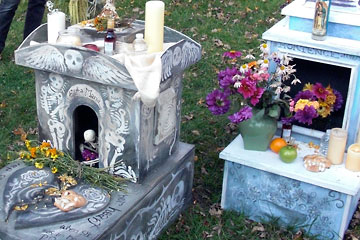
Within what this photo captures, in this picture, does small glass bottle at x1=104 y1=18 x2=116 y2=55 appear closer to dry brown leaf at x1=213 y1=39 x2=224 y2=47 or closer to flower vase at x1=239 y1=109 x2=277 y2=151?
flower vase at x1=239 y1=109 x2=277 y2=151


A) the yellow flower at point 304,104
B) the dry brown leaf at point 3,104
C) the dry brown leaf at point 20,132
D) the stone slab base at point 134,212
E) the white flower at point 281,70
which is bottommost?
the dry brown leaf at point 20,132

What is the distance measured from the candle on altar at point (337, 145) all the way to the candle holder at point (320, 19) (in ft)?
2.12

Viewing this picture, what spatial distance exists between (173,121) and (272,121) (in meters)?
0.69

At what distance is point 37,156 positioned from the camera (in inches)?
146

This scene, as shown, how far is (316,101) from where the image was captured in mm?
3967

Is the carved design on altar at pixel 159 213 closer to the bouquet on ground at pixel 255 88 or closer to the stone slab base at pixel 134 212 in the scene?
the stone slab base at pixel 134 212

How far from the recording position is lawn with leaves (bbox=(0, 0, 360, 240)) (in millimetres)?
4035

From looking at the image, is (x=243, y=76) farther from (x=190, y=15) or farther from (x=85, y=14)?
(x=190, y=15)

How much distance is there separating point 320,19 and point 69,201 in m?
2.02

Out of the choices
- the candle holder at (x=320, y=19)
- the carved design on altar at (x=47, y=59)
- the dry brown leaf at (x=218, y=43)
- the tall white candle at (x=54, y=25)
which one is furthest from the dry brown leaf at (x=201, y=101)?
the carved design on altar at (x=47, y=59)

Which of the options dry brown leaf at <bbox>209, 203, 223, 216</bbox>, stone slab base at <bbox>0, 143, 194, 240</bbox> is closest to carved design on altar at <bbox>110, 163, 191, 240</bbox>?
stone slab base at <bbox>0, 143, 194, 240</bbox>

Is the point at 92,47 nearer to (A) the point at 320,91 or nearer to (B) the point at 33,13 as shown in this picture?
(A) the point at 320,91

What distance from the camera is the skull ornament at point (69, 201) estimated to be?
3.24m

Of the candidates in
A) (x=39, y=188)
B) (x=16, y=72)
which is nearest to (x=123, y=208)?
(x=39, y=188)
